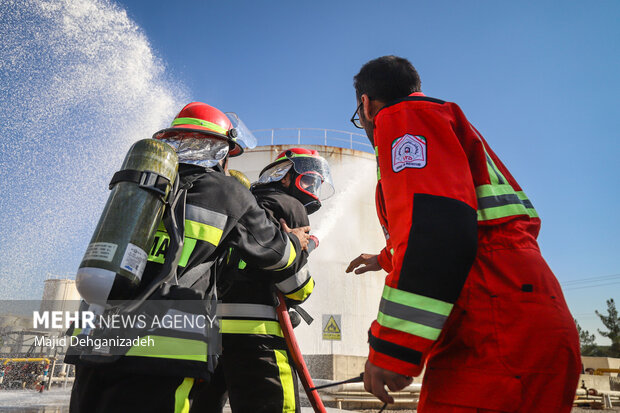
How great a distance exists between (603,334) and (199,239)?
4737 cm

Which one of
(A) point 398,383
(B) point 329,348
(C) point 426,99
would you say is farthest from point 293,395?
(B) point 329,348

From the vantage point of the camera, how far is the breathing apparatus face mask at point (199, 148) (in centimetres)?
206

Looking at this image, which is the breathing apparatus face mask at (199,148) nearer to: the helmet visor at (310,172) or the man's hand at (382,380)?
the helmet visor at (310,172)

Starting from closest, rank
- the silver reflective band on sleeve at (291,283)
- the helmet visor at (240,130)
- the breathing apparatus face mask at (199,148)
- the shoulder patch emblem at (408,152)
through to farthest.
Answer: the shoulder patch emblem at (408,152), the breathing apparatus face mask at (199,148), the silver reflective band on sleeve at (291,283), the helmet visor at (240,130)

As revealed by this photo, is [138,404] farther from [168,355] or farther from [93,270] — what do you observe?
[93,270]

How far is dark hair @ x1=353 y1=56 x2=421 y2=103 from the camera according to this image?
1.78 m

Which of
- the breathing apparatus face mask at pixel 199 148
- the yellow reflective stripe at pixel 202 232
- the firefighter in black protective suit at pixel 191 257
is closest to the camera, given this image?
the firefighter in black protective suit at pixel 191 257

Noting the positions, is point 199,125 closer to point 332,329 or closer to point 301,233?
point 301,233

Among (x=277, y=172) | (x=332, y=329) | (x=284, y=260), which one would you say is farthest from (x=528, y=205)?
(x=332, y=329)

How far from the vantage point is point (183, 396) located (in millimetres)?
1519

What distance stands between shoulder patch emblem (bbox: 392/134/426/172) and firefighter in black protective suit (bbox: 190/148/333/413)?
1.07 metres

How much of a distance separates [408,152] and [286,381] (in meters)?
1.57

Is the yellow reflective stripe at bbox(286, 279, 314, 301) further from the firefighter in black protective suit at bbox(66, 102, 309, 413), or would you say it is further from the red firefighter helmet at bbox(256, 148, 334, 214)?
the red firefighter helmet at bbox(256, 148, 334, 214)

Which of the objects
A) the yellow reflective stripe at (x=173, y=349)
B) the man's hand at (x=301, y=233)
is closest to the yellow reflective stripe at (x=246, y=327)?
the man's hand at (x=301, y=233)
